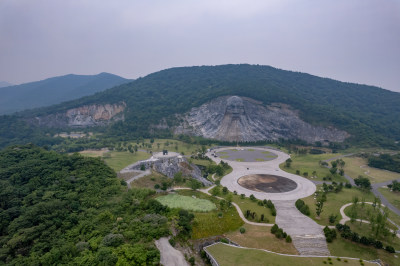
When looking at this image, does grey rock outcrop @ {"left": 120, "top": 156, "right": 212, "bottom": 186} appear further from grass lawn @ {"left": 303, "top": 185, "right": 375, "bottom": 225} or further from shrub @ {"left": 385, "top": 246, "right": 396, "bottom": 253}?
shrub @ {"left": 385, "top": 246, "right": 396, "bottom": 253}

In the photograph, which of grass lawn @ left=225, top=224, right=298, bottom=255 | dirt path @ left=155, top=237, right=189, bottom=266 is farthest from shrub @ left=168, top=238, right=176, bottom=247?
grass lawn @ left=225, top=224, right=298, bottom=255

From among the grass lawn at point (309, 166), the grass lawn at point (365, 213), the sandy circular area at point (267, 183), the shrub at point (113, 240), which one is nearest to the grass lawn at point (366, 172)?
the grass lawn at point (309, 166)

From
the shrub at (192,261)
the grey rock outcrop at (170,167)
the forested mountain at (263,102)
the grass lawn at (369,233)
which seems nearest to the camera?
the shrub at (192,261)

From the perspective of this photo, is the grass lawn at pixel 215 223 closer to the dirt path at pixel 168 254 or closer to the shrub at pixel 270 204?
the dirt path at pixel 168 254

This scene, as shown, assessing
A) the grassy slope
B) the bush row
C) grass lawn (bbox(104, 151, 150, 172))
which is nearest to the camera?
the bush row

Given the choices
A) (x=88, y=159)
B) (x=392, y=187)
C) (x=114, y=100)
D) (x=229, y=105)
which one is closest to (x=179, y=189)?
(x=88, y=159)

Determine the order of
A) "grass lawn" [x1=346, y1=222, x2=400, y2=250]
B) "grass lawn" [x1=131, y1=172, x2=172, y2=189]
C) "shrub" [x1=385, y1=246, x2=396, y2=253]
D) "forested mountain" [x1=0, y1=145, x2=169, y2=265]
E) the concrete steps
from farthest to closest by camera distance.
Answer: "grass lawn" [x1=131, y1=172, x2=172, y2=189] < "grass lawn" [x1=346, y1=222, x2=400, y2=250] < the concrete steps < "shrub" [x1=385, y1=246, x2=396, y2=253] < "forested mountain" [x1=0, y1=145, x2=169, y2=265]
